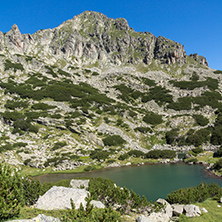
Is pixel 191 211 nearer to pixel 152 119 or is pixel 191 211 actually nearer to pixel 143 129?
pixel 143 129

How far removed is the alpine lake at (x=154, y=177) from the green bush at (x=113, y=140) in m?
14.1

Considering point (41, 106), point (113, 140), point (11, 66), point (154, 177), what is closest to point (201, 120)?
point (113, 140)

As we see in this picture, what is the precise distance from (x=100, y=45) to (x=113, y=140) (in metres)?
143

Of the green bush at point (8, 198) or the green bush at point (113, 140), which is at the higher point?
the green bush at point (113, 140)

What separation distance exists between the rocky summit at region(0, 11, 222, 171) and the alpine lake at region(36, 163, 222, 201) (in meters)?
6.03

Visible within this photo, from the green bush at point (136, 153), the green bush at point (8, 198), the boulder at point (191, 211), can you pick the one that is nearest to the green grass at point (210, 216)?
the boulder at point (191, 211)

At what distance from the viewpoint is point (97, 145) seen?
64875 mm

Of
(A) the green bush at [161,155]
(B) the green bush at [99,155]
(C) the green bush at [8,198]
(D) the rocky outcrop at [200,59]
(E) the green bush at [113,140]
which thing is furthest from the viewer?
(D) the rocky outcrop at [200,59]

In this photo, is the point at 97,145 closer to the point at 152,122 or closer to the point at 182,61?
the point at 152,122

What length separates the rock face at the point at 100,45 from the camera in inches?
6479

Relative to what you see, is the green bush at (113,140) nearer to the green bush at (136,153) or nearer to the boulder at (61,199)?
the green bush at (136,153)

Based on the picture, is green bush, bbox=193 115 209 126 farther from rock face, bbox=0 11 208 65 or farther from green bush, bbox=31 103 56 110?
rock face, bbox=0 11 208 65

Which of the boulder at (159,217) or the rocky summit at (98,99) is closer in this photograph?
the boulder at (159,217)

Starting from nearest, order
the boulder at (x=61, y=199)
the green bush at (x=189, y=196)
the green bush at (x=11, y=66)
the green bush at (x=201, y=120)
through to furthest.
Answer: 1. the boulder at (x=61, y=199)
2. the green bush at (x=189, y=196)
3. the green bush at (x=201, y=120)
4. the green bush at (x=11, y=66)
